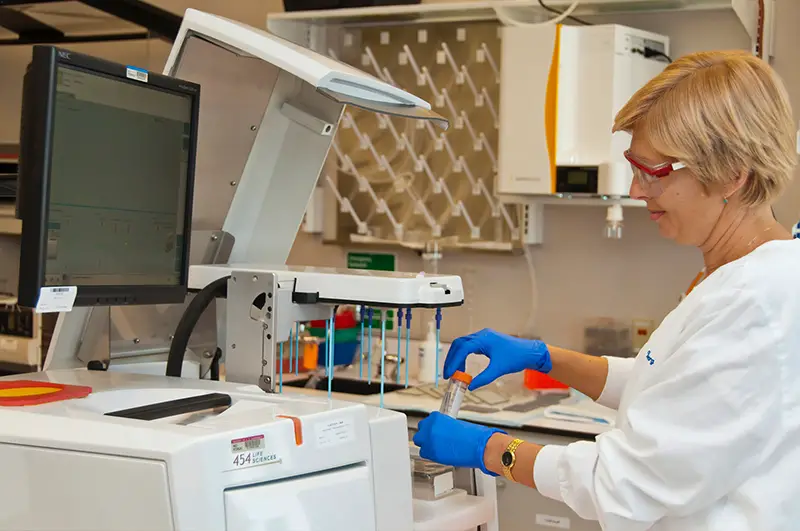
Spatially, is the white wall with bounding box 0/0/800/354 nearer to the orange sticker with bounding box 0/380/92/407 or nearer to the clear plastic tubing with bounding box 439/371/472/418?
the clear plastic tubing with bounding box 439/371/472/418

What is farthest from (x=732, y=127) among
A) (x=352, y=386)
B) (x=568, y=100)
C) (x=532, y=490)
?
(x=352, y=386)

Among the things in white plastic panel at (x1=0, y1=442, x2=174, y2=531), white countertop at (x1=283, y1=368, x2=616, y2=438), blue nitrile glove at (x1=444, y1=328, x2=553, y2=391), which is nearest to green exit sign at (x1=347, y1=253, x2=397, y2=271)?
white countertop at (x1=283, y1=368, x2=616, y2=438)

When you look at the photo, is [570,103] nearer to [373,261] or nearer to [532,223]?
[532,223]

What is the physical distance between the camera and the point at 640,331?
3273 mm

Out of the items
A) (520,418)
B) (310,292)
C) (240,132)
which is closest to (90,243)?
(310,292)

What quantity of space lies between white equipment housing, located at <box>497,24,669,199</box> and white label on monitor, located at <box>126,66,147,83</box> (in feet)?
6.26

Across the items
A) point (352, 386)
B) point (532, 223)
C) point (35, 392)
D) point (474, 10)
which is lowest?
point (352, 386)

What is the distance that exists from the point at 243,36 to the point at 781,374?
891 millimetres

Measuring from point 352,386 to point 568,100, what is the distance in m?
1.27

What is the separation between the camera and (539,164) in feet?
10.1

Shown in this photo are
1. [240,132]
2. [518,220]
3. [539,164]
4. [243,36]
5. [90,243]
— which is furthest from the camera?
[518,220]

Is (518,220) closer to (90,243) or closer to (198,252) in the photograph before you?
(198,252)

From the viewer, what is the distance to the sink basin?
3.35m

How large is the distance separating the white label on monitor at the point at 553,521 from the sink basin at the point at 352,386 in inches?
30.7
